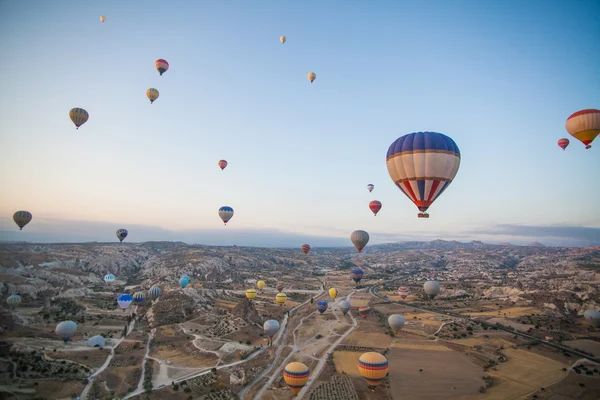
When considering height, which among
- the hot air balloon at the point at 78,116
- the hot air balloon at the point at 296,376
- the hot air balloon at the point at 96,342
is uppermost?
the hot air balloon at the point at 78,116

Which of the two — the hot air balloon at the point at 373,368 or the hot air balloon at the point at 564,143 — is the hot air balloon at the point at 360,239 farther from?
the hot air balloon at the point at 564,143

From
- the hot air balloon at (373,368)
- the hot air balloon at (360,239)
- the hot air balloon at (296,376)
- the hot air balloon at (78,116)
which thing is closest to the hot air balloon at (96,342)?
the hot air balloon at (296,376)

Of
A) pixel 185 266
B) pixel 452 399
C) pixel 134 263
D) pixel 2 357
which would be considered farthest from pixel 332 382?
pixel 134 263

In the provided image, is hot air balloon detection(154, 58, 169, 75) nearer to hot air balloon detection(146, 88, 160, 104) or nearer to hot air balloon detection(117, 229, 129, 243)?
hot air balloon detection(146, 88, 160, 104)

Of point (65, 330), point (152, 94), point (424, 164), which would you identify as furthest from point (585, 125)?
point (65, 330)

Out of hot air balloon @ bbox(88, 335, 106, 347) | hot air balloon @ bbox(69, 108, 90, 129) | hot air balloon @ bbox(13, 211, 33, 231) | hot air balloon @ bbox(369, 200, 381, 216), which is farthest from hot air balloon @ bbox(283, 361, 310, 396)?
hot air balloon @ bbox(13, 211, 33, 231)

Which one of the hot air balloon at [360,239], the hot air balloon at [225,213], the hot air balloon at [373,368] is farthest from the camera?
the hot air balloon at [225,213]

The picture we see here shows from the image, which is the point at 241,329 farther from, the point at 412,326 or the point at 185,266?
the point at 185,266
